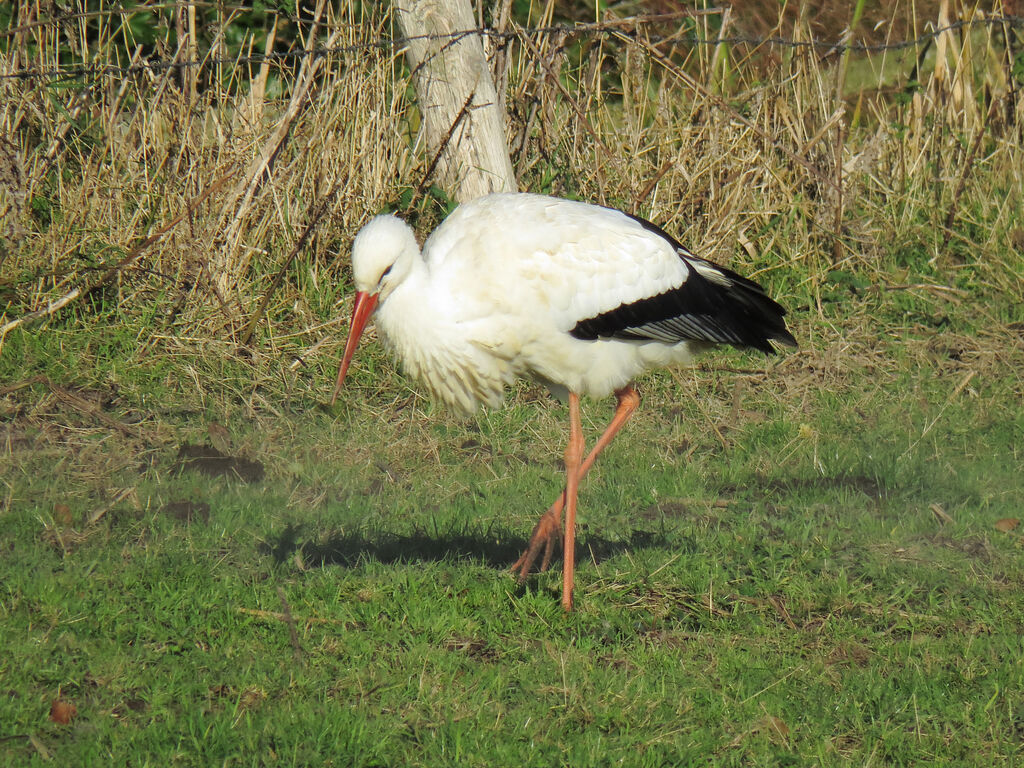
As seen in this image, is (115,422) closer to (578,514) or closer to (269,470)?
(269,470)

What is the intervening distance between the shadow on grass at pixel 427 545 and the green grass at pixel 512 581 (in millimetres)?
15

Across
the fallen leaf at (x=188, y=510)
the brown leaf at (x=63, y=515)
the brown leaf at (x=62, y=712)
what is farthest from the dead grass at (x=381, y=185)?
the brown leaf at (x=62, y=712)

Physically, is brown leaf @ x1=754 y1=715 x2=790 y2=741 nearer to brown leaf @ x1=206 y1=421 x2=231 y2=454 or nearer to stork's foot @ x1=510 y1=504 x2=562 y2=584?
stork's foot @ x1=510 y1=504 x2=562 y2=584

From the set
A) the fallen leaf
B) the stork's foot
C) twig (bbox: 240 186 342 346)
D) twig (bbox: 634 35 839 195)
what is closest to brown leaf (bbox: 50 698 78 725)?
the fallen leaf

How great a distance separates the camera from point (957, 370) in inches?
248

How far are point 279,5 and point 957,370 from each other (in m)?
3.80

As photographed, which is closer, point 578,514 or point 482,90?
point 578,514

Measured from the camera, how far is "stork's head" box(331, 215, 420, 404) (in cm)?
392

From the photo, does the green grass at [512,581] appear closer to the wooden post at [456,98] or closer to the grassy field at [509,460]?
the grassy field at [509,460]

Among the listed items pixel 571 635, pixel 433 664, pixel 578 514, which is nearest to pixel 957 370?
pixel 578 514

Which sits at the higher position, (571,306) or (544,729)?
(571,306)

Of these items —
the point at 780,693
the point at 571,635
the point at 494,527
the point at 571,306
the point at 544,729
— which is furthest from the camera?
the point at 494,527

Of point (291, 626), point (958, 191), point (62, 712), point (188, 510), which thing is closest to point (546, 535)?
point (291, 626)

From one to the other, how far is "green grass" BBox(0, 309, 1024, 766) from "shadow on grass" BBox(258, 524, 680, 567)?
0.05 ft
